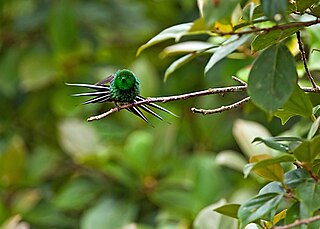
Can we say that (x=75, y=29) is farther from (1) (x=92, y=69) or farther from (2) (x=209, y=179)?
(2) (x=209, y=179)

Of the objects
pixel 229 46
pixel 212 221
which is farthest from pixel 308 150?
pixel 212 221

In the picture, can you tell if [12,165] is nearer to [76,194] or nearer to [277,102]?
[76,194]

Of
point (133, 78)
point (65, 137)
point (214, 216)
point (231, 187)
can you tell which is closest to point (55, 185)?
point (65, 137)

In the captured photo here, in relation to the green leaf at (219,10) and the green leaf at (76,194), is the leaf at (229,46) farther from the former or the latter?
the green leaf at (76,194)

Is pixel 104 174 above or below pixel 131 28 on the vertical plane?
below

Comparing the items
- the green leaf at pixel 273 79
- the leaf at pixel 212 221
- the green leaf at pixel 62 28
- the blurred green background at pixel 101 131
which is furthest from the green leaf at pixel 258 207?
the green leaf at pixel 62 28

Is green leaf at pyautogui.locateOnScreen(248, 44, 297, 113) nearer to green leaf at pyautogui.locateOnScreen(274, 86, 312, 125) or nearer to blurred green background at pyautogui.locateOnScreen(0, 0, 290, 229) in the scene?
green leaf at pyautogui.locateOnScreen(274, 86, 312, 125)
